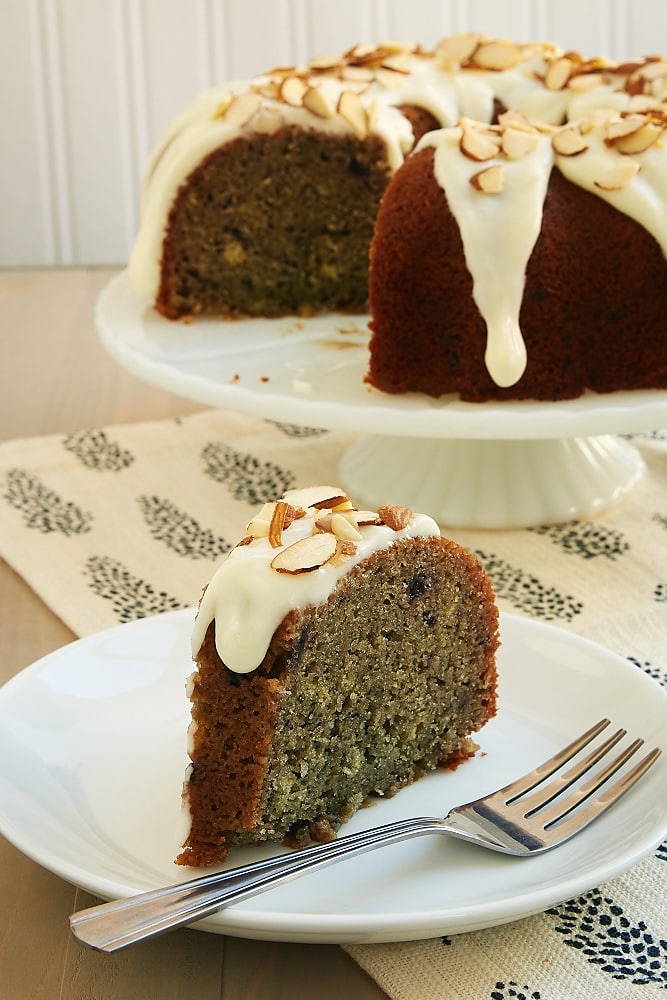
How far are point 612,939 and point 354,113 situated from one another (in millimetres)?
1477

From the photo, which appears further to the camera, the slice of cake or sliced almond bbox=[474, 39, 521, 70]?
sliced almond bbox=[474, 39, 521, 70]

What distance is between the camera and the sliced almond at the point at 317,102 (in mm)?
2074

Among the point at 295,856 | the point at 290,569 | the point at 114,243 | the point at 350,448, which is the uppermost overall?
the point at 290,569

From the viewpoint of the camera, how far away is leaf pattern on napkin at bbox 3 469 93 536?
1.77 metres

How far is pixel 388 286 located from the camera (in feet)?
5.65

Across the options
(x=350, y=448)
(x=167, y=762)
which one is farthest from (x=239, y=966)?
(x=350, y=448)

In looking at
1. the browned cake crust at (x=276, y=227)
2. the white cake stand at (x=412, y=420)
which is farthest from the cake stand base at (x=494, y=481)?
the browned cake crust at (x=276, y=227)

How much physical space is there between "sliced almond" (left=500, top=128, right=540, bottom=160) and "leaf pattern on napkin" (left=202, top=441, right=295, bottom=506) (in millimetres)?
562

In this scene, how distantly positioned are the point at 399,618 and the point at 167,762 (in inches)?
8.7

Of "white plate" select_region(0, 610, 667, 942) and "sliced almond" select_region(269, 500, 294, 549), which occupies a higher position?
"sliced almond" select_region(269, 500, 294, 549)

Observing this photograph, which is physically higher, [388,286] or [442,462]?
[388,286]

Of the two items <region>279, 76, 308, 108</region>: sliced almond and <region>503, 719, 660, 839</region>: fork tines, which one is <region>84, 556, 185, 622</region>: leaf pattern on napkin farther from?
<region>279, 76, 308, 108</region>: sliced almond

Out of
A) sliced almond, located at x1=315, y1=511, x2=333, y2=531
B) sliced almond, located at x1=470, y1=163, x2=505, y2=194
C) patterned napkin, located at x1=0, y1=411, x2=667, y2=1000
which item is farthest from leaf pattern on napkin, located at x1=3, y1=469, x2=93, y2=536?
sliced almond, located at x1=315, y1=511, x2=333, y2=531

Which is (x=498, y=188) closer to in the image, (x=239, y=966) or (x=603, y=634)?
(x=603, y=634)
